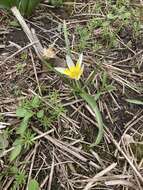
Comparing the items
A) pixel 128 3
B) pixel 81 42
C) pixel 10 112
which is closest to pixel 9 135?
pixel 10 112

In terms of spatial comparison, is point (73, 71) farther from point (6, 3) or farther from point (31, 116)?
point (6, 3)

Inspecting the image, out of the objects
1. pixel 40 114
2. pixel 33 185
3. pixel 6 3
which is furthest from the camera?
pixel 6 3

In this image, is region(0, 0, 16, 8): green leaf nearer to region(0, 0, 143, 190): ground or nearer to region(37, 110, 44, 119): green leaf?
region(0, 0, 143, 190): ground

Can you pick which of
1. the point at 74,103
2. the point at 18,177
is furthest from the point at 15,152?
the point at 74,103

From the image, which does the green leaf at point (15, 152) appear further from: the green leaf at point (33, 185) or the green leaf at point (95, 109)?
the green leaf at point (95, 109)

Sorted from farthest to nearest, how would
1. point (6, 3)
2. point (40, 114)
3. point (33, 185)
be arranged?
1. point (6, 3)
2. point (40, 114)
3. point (33, 185)

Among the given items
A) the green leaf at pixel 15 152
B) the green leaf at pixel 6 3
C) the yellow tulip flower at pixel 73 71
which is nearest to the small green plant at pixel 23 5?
the green leaf at pixel 6 3

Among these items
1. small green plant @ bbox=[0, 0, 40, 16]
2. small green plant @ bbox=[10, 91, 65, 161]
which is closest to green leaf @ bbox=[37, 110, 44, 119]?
small green plant @ bbox=[10, 91, 65, 161]

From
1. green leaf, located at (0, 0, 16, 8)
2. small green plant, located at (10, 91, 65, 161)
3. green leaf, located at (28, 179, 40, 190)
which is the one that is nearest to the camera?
green leaf, located at (28, 179, 40, 190)
